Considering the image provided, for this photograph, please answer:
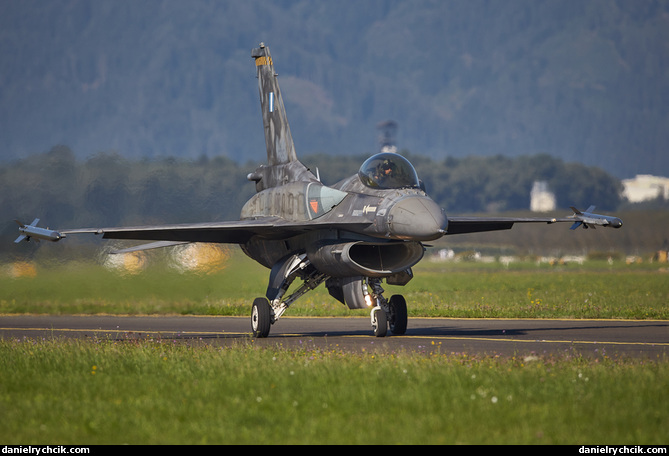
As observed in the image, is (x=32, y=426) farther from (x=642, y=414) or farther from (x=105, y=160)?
(x=105, y=160)

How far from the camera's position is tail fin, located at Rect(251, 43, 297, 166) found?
22.5 metres

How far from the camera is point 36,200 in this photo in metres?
30.0

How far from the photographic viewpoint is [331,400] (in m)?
10.5

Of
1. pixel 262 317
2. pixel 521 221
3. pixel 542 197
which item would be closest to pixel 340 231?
pixel 262 317

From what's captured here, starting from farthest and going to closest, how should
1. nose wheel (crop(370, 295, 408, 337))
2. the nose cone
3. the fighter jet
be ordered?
nose wheel (crop(370, 295, 408, 337)) → the fighter jet → the nose cone

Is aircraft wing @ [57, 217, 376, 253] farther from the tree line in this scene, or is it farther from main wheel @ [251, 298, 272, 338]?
the tree line

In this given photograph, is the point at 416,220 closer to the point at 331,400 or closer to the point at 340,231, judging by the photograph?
the point at 340,231

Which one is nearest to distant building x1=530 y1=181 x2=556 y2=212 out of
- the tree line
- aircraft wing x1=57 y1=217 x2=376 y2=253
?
the tree line

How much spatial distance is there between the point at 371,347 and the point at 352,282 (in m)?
2.39

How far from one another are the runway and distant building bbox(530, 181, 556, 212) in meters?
78.0

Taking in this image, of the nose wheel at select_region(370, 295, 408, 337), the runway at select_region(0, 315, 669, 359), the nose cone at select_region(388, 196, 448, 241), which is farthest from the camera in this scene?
the nose wheel at select_region(370, 295, 408, 337)

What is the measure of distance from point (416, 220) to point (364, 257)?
2902 millimetres

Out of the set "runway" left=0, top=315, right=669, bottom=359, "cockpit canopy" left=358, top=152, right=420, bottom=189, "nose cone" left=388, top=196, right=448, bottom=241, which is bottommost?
"runway" left=0, top=315, right=669, bottom=359

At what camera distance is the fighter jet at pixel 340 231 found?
58.9 ft
